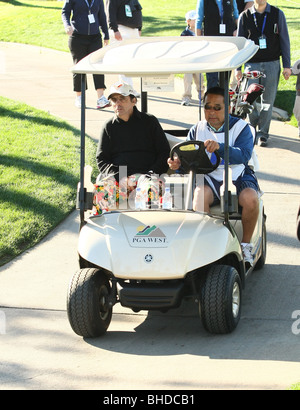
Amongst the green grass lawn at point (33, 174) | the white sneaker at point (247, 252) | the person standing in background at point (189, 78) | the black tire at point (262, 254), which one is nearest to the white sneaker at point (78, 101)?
the green grass lawn at point (33, 174)

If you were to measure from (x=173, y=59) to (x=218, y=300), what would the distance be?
1.54 meters

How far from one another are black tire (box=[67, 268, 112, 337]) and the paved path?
0.33 feet

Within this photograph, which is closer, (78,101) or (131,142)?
(131,142)

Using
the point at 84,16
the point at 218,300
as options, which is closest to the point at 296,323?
the point at 218,300

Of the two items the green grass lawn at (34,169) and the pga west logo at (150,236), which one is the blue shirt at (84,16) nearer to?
the green grass lawn at (34,169)

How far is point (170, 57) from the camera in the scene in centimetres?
556

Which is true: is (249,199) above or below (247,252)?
above

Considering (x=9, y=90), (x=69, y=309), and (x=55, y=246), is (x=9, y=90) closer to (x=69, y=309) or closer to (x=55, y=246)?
(x=55, y=246)

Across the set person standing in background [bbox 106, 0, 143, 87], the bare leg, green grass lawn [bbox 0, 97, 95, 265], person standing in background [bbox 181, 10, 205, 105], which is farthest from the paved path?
person standing in background [bbox 106, 0, 143, 87]

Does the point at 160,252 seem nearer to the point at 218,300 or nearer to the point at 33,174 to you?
the point at 218,300

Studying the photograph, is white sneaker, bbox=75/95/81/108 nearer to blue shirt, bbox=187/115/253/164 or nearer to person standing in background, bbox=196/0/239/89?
person standing in background, bbox=196/0/239/89

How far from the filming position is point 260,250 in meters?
6.46
